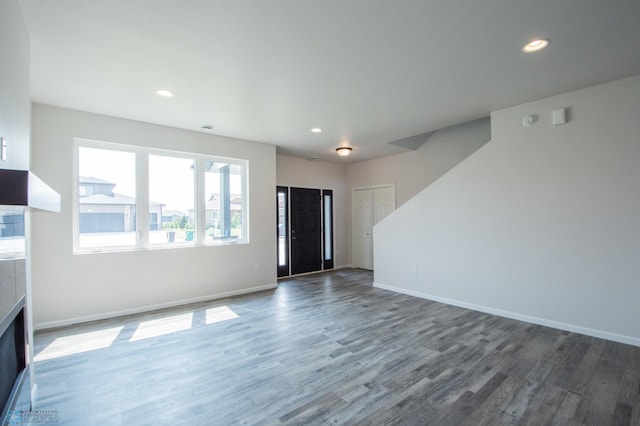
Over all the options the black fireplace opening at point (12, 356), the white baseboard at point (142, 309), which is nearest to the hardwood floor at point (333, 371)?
the white baseboard at point (142, 309)

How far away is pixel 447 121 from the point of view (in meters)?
4.29

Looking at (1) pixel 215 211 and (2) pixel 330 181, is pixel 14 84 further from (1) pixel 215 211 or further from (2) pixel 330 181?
(2) pixel 330 181

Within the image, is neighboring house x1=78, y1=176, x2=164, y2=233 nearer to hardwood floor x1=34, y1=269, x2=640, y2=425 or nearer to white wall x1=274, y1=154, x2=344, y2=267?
hardwood floor x1=34, y1=269, x2=640, y2=425

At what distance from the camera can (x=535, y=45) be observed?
7.82ft

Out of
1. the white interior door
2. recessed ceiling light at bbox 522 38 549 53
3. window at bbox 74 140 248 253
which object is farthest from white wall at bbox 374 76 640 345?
window at bbox 74 140 248 253

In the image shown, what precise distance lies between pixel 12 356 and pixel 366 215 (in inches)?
254

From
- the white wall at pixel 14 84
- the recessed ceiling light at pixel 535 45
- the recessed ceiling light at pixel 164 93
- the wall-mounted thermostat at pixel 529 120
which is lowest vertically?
the white wall at pixel 14 84

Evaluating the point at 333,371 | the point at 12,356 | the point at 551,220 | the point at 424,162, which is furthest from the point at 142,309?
the point at 424,162

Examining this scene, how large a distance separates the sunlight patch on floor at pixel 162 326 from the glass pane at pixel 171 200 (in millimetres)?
1183

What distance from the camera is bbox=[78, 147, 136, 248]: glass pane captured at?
12.3ft

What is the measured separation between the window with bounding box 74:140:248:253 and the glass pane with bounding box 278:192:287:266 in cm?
128

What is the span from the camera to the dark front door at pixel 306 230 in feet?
21.9

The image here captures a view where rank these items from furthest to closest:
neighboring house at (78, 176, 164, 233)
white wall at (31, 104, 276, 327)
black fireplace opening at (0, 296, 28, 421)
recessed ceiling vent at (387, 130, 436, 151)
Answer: recessed ceiling vent at (387, 130, 436, 151), neighboring house at (78, 176, 164, 233), white wall at (31, 104, 276, 327), black fireplace opening at (0, 296, 28, 421)

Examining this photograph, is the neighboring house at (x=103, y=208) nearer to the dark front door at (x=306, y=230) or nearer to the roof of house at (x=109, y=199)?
the roof of house at (x=109, y=199)
